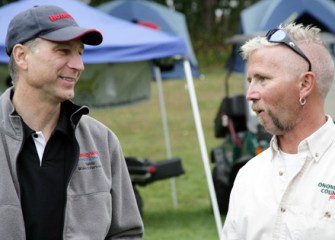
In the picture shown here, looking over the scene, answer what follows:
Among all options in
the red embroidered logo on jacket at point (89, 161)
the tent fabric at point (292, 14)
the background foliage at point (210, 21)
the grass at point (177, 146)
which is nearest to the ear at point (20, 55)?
the red embroidered logo on jacket at point (89, 161)

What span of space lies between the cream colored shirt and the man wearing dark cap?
59 cm

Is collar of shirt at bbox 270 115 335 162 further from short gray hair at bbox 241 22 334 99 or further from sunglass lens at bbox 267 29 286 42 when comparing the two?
sunglass lens at bbox 267 29 286 42

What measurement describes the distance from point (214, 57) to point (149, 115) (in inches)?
473

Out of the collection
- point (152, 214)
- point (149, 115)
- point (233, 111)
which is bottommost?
point (149, 115)

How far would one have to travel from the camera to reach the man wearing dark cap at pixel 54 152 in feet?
12.7

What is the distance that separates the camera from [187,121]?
22.6 meters

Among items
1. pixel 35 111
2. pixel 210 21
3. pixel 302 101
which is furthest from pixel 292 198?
pixel 210 21

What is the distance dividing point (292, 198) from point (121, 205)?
2.82 ft

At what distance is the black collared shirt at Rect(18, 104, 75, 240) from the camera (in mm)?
3857

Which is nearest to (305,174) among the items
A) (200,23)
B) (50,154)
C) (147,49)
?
(50,154)

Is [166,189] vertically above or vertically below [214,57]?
above

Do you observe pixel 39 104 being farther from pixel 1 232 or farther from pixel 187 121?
pixel 187 121

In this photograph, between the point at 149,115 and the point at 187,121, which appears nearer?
the point at 187,121

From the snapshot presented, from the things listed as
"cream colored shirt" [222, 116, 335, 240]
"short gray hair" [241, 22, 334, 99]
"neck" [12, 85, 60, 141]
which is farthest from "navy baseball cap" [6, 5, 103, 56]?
"cream colored shirt" [222, 116, 335, 240]
